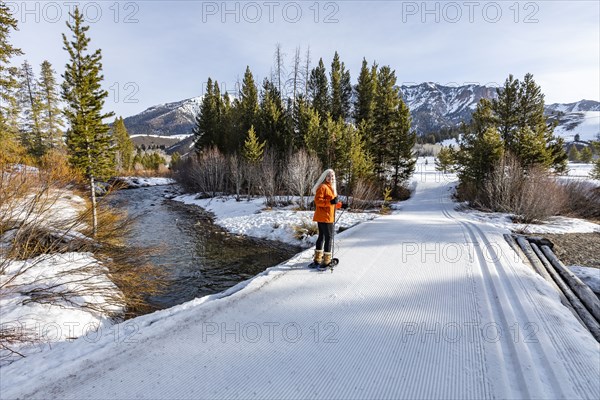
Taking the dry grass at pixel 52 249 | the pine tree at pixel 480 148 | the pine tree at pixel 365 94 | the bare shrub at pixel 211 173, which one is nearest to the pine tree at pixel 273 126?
the bare shrub at pixel 211 173

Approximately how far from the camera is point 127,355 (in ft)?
9.21

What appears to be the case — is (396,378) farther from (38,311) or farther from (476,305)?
(38,311)

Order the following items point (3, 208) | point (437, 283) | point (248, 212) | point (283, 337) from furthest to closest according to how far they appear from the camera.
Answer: point (248, 212), point (3, 208), point (437, 283), point (283, 337)

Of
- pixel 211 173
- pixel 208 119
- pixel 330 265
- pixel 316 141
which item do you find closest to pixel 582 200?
pixel 316 141

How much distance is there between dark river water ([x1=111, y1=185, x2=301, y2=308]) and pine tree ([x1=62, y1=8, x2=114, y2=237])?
4350mm

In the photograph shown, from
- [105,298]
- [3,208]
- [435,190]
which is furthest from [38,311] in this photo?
[435,190]

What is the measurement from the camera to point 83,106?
557 inches

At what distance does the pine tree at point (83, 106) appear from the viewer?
45.9 ft

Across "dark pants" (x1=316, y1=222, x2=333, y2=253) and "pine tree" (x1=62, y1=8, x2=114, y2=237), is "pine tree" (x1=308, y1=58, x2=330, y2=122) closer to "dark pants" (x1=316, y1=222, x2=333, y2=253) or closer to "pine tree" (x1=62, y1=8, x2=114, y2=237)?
"pine tree" (x1=62, y1=8, x2=114, y2=237)

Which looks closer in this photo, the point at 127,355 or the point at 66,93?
the point at 127,355

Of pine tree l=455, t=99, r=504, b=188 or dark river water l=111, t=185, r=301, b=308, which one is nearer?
dark river water l=111, t=185, r=301, b=308

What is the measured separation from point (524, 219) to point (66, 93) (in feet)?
78.3

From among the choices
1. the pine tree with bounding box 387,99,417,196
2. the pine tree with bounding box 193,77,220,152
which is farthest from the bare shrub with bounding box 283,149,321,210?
the pine tree with bounding box 193,77,220,152

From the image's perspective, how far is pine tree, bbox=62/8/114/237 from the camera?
13992 millimetres
